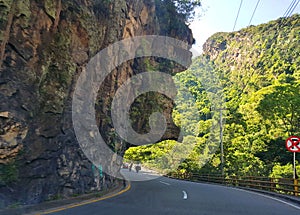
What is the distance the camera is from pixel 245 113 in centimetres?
4784

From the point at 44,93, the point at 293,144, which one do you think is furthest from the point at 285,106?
the point at 44,93

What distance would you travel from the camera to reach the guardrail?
15320 millimetres

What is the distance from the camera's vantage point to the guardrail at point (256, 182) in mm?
15320

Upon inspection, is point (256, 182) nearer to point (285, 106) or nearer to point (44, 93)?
point (285, 106)

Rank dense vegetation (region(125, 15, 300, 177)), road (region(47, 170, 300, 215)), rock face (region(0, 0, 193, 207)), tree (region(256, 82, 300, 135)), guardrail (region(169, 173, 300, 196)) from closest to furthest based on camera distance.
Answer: road (region(47, 170, 300, 215)), rock face (region(0, 0, 193, 207)), guardrail (region(169, 173, 300, 196)), tree (region(256, 82, 300, 135)), dense vegetation (region(125, 15, 300, 177))

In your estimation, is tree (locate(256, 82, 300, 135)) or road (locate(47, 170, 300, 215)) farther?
tree (locate(256, 82, 300, 135))

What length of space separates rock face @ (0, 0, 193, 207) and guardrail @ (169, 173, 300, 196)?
28.6 ft

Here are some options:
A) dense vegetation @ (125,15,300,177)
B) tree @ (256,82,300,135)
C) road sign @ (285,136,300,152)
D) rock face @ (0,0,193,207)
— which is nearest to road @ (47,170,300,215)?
rock face @ (0,0,193,207)

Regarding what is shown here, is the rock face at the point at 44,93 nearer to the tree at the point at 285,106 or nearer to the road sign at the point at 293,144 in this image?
the road sign at the point at 293,144

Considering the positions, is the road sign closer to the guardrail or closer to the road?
the guardrail

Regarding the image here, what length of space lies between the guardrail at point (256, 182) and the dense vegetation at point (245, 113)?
10.1 feet

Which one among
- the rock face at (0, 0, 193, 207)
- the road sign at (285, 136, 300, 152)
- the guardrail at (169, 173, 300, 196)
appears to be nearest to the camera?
the rock face at (0, 0, 193, 207)

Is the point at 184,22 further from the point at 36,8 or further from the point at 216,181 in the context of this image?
the point at 36,8

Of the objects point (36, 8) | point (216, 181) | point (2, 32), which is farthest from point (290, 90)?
point (2, 32)
